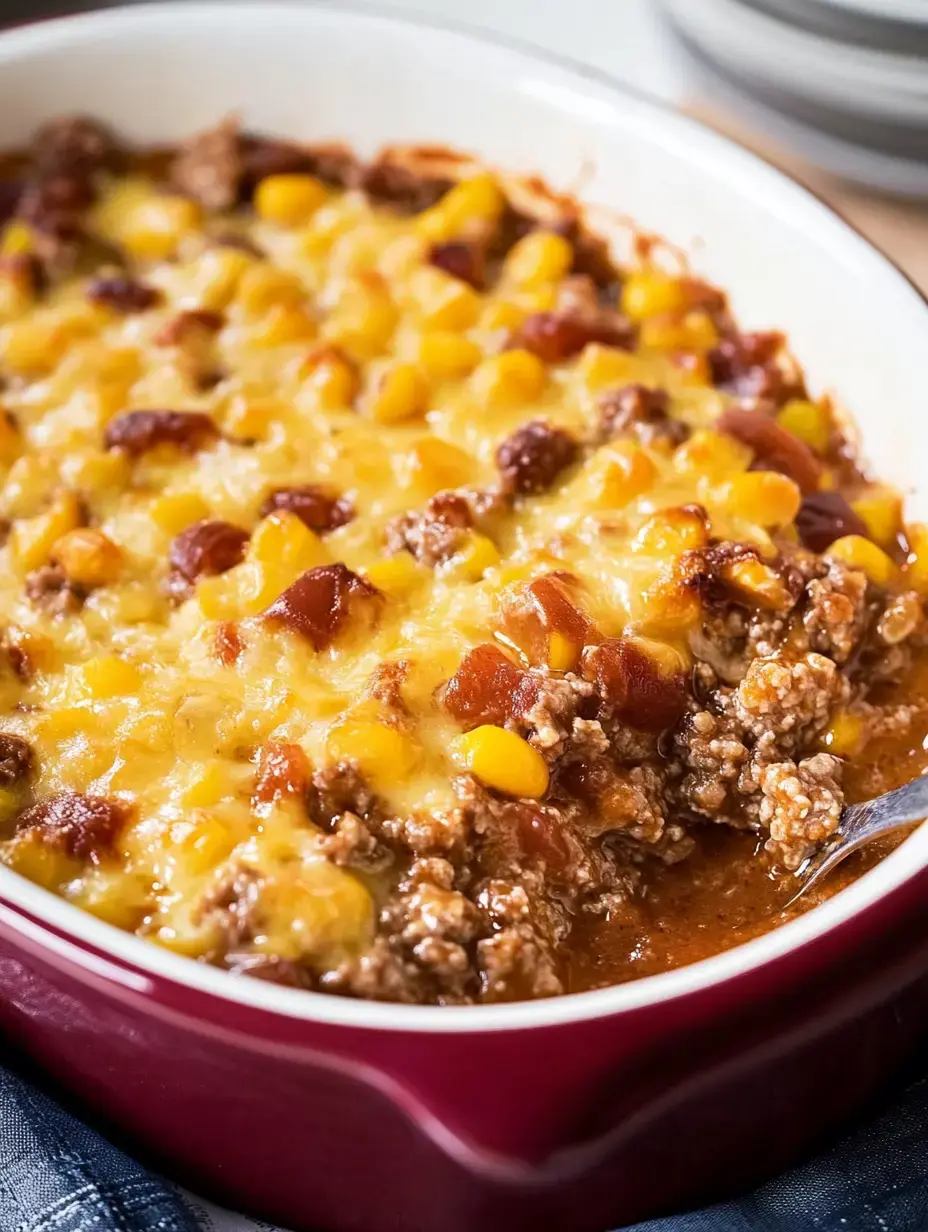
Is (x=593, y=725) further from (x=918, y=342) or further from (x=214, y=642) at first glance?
(x=918, y=342)

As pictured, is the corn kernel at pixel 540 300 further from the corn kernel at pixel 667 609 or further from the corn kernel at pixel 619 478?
the corn kernel at pixel 667 609

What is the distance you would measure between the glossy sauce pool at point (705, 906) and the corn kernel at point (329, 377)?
1.29 meters

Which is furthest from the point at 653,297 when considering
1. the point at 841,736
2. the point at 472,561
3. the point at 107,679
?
the point at 107,679

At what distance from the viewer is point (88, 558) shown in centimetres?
287

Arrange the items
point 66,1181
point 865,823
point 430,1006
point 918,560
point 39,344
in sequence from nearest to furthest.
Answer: point 430,1006, point 66,1181, point 865,823, point 918,560, point 39,344

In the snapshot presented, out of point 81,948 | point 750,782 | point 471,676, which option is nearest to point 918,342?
point 750,782

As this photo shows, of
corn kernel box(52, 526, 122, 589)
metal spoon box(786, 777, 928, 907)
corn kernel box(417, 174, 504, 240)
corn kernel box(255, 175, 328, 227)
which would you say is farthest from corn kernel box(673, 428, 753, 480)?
corn kernel box(255, 175, 328, 227)

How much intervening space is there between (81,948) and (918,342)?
2.09 m

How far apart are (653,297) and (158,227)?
52.5 inches

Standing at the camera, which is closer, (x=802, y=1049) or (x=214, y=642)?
(x=802, y=1049)

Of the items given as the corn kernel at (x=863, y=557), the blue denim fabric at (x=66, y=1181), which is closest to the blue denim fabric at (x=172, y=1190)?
the blue denim fabric at (x=66, y=1181)

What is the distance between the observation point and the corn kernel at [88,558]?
2.87 metres

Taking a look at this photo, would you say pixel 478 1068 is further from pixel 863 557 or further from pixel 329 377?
pixel 329 377

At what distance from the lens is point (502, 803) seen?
2.45 meters
